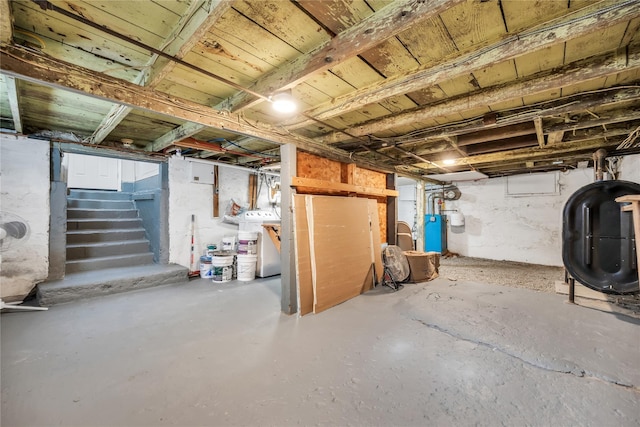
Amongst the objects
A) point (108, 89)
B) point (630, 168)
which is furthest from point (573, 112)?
point (108, 89)

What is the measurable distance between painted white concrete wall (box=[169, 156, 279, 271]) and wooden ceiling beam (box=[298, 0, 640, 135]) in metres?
3.34

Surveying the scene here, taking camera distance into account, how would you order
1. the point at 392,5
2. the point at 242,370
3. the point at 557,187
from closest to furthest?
the point at 392,5, the point at 242,370, the point at 557,187

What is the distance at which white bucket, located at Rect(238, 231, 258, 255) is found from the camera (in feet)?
14.0

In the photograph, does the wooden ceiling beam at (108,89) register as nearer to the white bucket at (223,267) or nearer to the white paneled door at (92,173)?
the white bucket at (223,267)

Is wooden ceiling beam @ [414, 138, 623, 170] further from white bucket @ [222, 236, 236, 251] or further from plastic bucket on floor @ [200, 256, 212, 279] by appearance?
plastic bucket on floor @ [200, 256, 212, 279]

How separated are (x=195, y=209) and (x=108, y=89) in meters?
3.04

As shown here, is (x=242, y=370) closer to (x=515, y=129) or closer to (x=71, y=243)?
(x=515, y=129)

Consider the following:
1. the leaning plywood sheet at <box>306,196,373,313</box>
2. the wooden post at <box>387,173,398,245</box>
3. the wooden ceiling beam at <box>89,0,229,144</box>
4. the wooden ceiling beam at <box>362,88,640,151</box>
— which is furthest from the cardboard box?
the wooden ceiling beam at <box>89,0,229,144</box>

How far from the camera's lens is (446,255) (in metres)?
6.74

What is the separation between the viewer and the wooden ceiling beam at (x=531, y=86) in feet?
5.29

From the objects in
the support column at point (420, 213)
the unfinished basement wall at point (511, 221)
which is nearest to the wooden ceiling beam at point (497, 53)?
the support column at point (420, 213)

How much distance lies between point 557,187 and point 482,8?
19.6 ft

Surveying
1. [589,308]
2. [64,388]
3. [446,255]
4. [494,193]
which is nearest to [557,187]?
[494,193]

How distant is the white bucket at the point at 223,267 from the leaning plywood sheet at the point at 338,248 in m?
1.95
